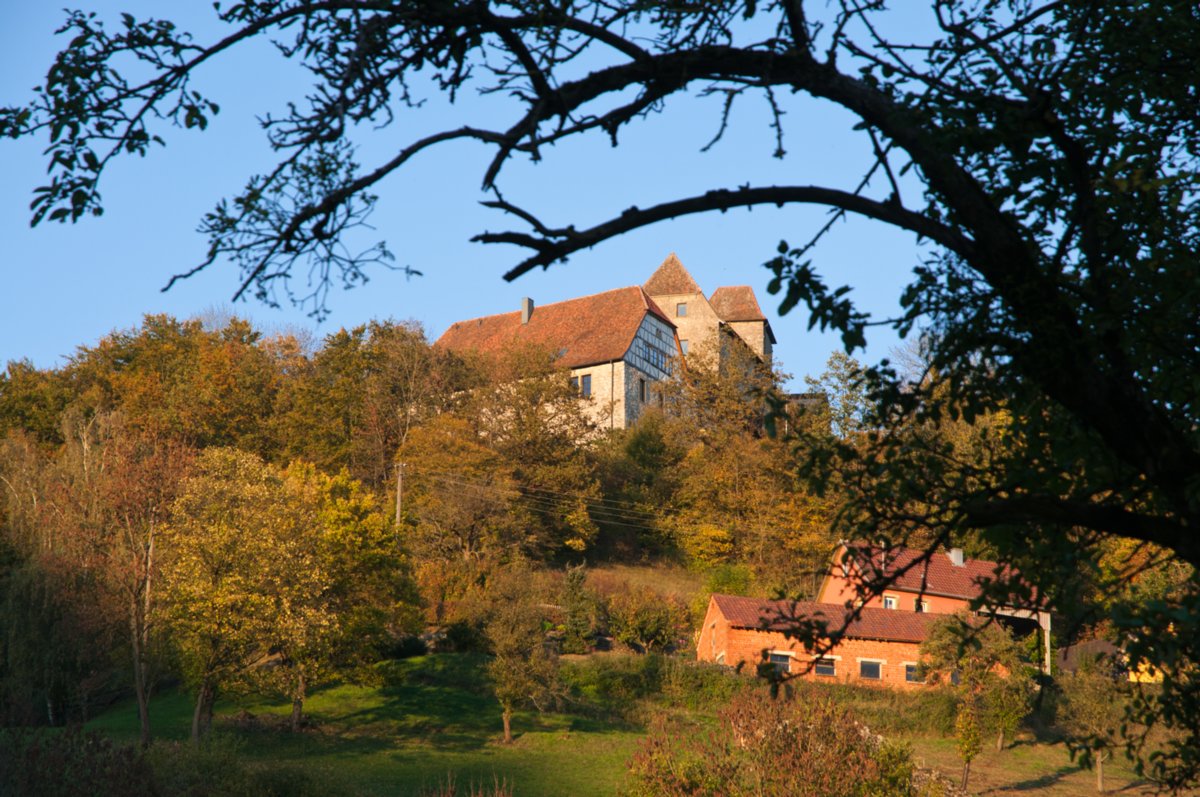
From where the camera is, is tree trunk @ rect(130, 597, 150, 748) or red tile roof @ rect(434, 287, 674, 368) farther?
red tile roof @ rect(434, 287, 674, 368)

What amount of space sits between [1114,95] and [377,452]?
51.6m

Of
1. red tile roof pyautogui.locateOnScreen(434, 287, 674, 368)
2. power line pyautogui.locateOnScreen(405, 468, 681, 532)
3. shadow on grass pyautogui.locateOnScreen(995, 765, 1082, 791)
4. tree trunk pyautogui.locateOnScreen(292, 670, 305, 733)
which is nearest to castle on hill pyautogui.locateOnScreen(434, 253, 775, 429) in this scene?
red tile roof pyautogui.locateOnScreen(434, 287, 674, 368)

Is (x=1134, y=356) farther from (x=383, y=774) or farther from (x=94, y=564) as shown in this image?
(x=94, y=564)

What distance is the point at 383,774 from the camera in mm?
25578

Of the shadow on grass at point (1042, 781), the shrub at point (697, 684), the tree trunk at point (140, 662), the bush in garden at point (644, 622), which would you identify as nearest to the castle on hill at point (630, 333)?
the bush in garden at point (644, 622)

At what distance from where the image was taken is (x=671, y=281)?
76.4 metres

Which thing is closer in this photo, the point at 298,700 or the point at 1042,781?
the point at 298,700

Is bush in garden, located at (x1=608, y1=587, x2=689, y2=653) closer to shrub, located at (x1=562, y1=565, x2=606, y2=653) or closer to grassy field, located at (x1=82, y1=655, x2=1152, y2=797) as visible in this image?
shrub, located at (x1=562, y1=565, x2=606, y2=653)

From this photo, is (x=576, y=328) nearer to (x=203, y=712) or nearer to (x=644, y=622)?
(x=644, y=622)

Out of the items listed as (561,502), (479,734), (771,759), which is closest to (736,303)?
(561,502)

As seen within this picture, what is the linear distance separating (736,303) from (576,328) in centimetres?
1438

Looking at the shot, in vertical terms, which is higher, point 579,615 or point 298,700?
point 579,615

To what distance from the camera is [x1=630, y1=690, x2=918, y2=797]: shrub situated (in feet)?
52.6

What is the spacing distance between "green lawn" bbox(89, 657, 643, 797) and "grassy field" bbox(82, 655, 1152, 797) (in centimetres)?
5
